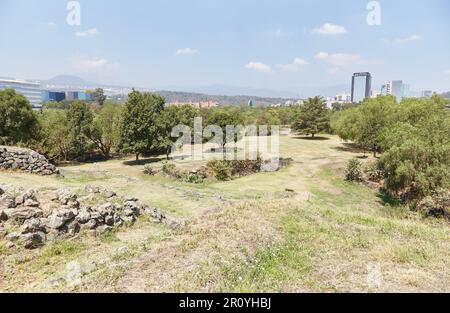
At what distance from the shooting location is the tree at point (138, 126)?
35281mm

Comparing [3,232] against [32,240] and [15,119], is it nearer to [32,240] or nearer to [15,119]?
Answer: [32,240]

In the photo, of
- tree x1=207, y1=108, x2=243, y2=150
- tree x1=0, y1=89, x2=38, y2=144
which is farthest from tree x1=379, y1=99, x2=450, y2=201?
tree x1=0, y1=89, x2=38, y2=144

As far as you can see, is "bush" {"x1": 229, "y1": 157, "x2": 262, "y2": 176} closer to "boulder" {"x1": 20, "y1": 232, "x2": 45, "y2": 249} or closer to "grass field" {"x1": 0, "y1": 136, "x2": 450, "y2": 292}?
"grass field" {"x1": 0, "y1": 136, "x2": 450, "y2": 292}

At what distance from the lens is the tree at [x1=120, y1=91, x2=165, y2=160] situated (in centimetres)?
3528

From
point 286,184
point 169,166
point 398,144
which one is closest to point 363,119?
point 398,144

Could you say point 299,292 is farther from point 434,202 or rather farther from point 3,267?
point 434,202

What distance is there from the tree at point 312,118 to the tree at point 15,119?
44118 millimetres

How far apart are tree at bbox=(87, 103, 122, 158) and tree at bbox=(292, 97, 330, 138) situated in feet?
112

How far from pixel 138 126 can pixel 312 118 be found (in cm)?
3615

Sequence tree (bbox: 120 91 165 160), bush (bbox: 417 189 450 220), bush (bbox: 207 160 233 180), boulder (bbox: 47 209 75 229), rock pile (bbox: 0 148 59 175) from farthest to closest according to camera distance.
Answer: tree (bbox: 120 91 165 160), bush (bbox: 207 160 233 180), bush (bbox: 417 189 450 220), rock pile (bbox: 0 148 59 175), boulder (bbox: 47 209 75 229)

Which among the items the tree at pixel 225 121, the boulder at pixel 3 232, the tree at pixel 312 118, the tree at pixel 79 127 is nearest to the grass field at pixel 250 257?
the boulder at pixel 3 232

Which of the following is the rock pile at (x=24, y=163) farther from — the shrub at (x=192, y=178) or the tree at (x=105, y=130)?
the tree at (x=105, y=130)
